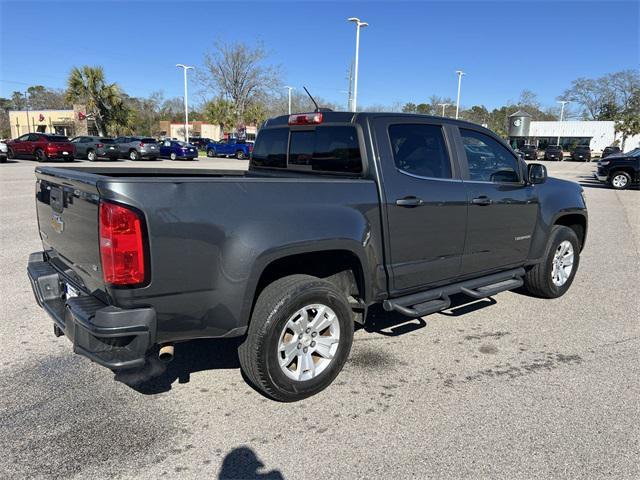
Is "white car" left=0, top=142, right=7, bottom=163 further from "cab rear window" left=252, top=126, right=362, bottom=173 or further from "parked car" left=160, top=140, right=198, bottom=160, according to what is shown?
"cab rear window" left=252, top=126, right=362, bottom=173

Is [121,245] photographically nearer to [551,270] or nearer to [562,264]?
[551,270]

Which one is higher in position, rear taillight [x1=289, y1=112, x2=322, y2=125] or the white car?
rear taillight [x1=289, y1=112, x2=322, y2=125]

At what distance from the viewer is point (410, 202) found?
3643 mm

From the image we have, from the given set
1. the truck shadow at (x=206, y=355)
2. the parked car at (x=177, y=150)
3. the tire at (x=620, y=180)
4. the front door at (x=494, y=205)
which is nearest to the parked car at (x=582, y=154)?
the tire at (x=620, y=180)

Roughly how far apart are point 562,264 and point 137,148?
28.7 metres

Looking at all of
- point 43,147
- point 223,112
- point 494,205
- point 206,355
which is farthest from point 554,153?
point 206,355

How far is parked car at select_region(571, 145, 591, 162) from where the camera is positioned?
47.2 meters

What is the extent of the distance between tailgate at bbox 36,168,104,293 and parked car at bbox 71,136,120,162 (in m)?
27.2

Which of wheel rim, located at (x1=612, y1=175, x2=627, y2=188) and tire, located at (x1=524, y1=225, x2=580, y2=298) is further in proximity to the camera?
wheel rim, located at (x1=612, y1=175, x2=627, y2=188)

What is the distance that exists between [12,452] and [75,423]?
1.14 ft

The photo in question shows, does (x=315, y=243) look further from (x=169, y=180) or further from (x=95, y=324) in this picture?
(x=95, y=324)

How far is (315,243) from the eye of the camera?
312cm

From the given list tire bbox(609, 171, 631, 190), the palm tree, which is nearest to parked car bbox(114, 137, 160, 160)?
the palm tree

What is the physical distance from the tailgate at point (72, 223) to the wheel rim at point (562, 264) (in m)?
4.71
